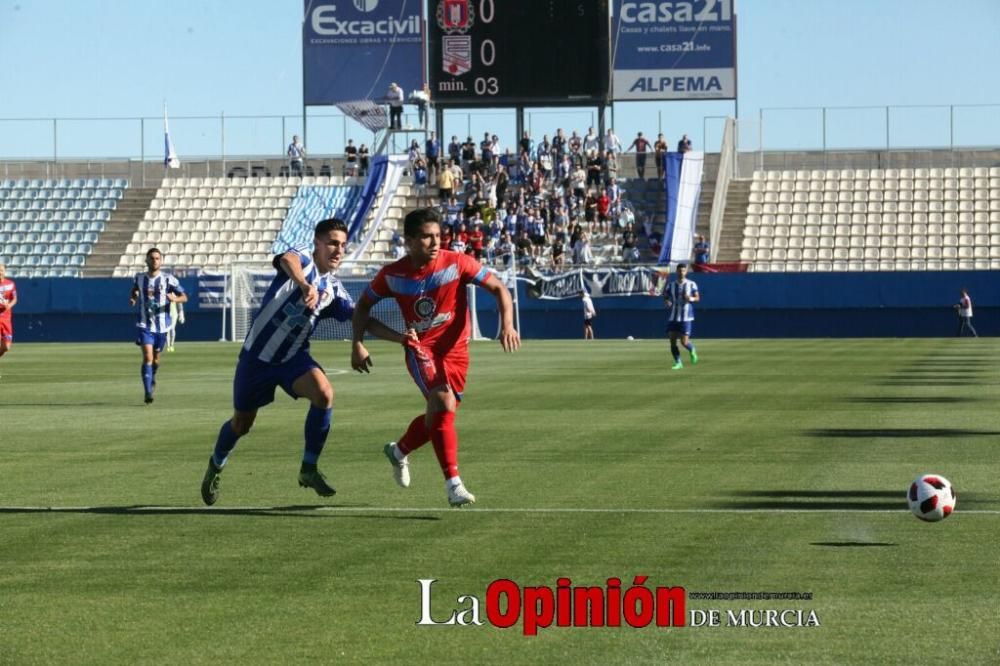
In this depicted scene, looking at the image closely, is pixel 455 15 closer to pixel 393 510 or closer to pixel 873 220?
pixel 873 220

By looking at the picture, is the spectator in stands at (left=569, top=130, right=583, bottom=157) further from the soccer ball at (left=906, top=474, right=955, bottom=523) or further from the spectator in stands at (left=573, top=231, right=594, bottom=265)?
the soccer ball at (left=906, top=474, right=955, bottom=523)

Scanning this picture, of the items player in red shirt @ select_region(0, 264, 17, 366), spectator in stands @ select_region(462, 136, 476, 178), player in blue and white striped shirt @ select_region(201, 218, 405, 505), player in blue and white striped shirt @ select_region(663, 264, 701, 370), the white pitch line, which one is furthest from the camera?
spectator in stands @ select_region(462, 136, 476, 178)

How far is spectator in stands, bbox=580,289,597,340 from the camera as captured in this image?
188 feet

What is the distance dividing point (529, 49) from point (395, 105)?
18.7 feet

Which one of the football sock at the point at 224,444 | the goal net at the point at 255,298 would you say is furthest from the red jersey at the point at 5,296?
the goal net at the point at 255,298

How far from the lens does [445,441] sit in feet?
39.8

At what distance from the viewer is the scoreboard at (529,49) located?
61.7 meters

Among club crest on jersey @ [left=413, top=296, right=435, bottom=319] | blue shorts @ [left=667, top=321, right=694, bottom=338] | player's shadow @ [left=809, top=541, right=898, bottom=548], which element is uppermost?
club crest on jersey @ [left=413, top=296, right=435, bottom=319]

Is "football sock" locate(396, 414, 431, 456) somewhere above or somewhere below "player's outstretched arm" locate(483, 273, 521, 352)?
below

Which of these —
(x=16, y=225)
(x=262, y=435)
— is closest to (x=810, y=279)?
(x=16, y=225)

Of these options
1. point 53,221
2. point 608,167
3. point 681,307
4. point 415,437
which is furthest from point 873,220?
point 415,437

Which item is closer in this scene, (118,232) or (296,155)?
(118,232)

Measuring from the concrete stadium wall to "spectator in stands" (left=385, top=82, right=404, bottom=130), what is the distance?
9697 millimetres

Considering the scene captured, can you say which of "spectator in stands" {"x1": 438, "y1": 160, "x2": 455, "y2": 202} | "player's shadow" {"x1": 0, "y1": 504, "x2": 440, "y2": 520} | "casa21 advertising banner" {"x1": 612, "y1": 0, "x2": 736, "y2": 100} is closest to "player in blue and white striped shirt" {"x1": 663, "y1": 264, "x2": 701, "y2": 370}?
"player's shadow" {"x1": 0, "y1": 504, "x2": 440, "y2": 520}
